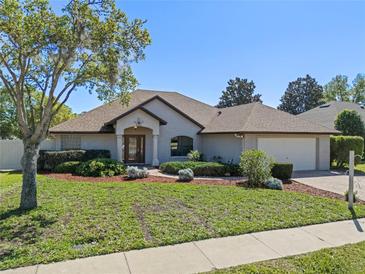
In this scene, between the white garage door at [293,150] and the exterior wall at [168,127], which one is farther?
the exterior wall at [168,127]

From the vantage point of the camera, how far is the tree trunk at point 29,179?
8.08 metres

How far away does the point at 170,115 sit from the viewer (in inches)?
850

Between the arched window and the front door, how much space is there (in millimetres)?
2375

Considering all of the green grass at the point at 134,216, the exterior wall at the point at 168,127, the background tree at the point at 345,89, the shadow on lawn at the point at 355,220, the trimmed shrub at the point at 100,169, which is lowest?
the shadow on lawn at the point at 355,220

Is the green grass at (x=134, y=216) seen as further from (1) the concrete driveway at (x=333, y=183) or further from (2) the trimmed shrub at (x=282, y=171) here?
(2) the trimmed shrub at (x=282, y=171)

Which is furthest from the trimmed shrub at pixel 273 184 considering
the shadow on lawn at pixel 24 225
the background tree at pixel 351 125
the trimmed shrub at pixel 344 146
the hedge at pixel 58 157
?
the background tree at pixel 351 125

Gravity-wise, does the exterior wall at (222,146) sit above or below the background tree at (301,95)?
below

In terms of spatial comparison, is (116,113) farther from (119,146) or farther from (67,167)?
(67,167)

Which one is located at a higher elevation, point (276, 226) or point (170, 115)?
point (170, 115)

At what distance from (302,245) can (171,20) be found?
11515 mm

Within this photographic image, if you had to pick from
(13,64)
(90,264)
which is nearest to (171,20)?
(13,64)

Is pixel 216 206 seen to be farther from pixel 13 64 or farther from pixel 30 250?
pixel 13 64

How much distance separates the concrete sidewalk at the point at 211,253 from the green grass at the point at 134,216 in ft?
0.90

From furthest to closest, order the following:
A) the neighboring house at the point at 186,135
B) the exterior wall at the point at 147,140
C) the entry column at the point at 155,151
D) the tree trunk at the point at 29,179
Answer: the exterior wall at the point at 147,140 < the entry column at the point at 155,151 < the neighboring house at the point at 186,135 < the tree trunk at the point at 29,179
